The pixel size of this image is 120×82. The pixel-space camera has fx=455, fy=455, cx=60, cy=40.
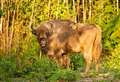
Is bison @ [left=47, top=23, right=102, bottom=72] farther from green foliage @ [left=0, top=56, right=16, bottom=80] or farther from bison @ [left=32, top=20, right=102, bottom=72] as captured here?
green foliage @ [left=0, top=56, right=16, bottom=80]

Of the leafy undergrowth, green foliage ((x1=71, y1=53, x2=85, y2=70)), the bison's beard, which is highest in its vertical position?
the bison's beard

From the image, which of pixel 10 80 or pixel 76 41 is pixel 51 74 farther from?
pixel 76 41

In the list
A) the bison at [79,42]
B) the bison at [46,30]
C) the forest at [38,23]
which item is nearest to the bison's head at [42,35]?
the bison at [46,30]

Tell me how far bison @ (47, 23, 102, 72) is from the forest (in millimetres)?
369

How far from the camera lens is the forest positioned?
12.4 metres

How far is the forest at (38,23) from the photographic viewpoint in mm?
12432

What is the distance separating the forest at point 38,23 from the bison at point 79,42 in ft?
1.21

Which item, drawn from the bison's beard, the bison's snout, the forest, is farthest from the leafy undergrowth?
the bison's snout

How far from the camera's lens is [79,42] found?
1307 cm

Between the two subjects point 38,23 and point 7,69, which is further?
point 38,23

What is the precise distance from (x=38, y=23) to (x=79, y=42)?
5.01 metres

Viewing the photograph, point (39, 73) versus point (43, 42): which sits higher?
point (43, 42)

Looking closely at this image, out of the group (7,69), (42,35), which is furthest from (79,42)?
(7,69)

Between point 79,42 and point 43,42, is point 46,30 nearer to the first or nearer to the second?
point 43,42
